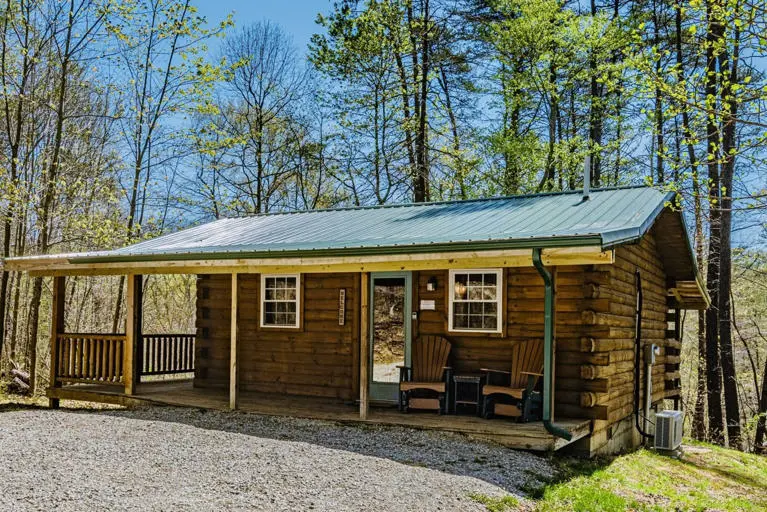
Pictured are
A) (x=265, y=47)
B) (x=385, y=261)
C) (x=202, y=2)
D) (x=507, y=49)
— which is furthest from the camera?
(x=265, y=47)

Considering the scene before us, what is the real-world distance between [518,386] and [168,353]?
6.94m

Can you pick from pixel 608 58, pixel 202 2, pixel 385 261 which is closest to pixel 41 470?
pixel 385 261

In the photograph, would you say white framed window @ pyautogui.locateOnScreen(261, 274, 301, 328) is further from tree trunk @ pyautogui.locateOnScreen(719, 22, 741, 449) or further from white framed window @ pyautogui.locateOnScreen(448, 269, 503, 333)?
tree trunk @ pyautogui.locateOnScreen(719, 22, 741, 449)

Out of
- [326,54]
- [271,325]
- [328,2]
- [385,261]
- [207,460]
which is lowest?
[207,460]

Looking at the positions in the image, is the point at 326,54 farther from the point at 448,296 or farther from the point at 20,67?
the point at 448,296

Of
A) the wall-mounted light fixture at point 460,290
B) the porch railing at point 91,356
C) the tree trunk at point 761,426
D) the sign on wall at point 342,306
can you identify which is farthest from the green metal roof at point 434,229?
the tree trunk at point 761,426

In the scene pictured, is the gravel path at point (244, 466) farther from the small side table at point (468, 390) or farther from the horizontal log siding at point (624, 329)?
the horizontal log siding at point (624, 329)

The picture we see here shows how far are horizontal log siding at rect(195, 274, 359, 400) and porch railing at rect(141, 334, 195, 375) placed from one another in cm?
113

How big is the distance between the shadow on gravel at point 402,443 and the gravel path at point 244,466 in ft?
0.06

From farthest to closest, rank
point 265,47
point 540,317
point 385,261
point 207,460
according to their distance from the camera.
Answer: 1. point 265,47
2. point 540,317
3. point 385,261
4. point 207,460

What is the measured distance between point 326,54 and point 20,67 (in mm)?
7474

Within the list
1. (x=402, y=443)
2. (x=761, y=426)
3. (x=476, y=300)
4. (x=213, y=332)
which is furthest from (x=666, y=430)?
(x=213, y=332)

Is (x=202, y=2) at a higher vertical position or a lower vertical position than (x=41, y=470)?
higher

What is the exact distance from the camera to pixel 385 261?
7.77 m
